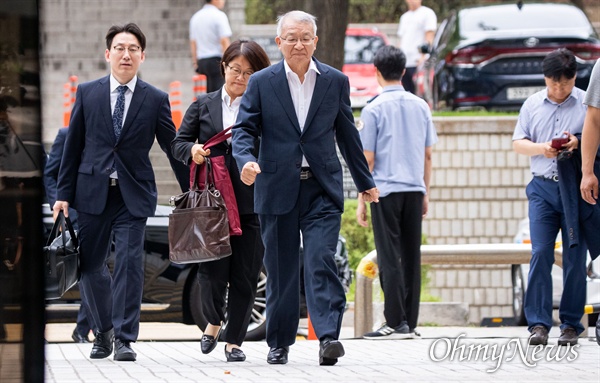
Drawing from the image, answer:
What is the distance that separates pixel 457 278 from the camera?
1700cm

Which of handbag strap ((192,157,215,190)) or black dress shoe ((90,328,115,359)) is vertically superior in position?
handbag strap ((192,157,215,190))

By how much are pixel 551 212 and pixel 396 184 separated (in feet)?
4.01

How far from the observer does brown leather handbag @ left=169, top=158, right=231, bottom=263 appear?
7445mm

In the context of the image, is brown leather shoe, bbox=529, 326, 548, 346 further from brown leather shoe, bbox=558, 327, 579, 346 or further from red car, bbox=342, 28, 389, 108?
red car, bbox=342, 28, 389, 108

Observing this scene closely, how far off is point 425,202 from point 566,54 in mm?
1550

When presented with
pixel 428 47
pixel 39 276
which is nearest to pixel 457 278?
pixel 428 47

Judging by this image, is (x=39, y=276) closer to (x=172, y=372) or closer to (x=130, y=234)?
(x=172, y=372)

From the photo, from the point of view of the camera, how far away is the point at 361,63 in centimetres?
2472

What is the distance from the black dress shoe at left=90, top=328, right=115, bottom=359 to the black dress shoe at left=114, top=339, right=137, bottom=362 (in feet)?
0.79

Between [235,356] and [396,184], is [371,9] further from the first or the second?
[235,356]

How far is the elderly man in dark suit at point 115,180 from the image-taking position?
→ 7855mm

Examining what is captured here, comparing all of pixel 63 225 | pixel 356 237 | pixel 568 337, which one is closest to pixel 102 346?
pixel 63 225

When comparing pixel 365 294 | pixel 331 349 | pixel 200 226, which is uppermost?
pixel 200 226

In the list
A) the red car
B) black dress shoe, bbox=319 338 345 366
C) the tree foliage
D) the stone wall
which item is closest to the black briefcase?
black dress shoe, bbox=319 338 345 366
